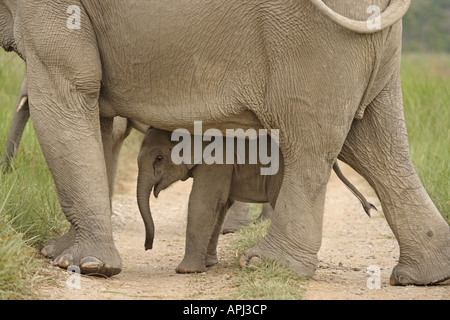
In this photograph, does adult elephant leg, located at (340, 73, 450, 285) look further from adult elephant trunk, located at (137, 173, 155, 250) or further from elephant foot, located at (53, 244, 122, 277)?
elephant foot, located at (53, 244, 122, 277)

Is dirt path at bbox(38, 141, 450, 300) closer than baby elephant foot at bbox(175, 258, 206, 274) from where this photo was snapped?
Yes

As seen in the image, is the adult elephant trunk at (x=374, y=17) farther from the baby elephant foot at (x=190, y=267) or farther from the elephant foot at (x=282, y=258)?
the baby elephant foot at (x=190, y=267)

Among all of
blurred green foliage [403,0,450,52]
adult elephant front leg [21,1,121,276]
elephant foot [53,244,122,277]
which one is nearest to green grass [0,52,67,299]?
elephant foot [53,244,122,277]

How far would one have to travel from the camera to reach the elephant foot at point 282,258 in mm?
4363

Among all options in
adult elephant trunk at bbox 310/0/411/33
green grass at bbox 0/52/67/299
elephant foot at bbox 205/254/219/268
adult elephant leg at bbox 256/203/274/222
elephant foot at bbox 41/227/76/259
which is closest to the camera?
green grass at bbox 0/52/67/299

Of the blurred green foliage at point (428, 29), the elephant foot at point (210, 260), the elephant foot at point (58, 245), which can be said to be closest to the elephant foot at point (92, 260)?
the elephant foot at point (58, 245)

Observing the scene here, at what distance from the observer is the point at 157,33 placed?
14.0ft

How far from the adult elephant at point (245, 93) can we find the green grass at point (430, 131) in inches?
51.7

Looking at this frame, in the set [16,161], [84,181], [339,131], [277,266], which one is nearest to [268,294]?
[277,266]

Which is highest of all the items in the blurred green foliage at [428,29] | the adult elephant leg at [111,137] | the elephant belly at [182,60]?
the blurred green foliage at [428,29]

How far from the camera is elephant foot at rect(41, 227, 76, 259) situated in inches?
190

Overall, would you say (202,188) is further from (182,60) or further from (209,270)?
(182,60)

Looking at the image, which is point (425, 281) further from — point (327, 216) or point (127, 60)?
point (327, 216)

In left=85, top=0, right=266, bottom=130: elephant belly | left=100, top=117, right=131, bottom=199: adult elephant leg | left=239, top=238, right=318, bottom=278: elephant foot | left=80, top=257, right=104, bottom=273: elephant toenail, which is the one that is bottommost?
left=80, top=257, right=104, bottom=273: elephant toenail
